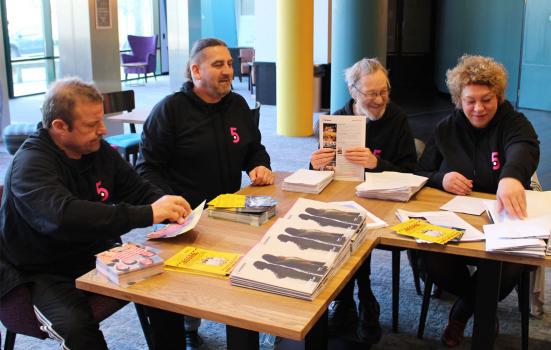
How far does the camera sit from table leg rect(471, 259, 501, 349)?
7.30ft

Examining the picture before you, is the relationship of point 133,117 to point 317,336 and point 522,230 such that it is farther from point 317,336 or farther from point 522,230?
point 522,230

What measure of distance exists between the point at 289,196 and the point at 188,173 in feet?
2.01

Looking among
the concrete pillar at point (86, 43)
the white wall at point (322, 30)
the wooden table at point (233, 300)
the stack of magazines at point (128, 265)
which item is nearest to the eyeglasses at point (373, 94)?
the wooden table at point (233, 300)

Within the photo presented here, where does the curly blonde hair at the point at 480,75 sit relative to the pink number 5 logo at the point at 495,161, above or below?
above

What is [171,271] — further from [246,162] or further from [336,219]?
[246,162]

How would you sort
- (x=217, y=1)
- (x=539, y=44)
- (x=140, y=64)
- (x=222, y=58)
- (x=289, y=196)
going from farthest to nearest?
(x=217, y=1) < (x=140, y=64) < (x=539, y=44) < (x=222, y=58) < (x=289, y=196)

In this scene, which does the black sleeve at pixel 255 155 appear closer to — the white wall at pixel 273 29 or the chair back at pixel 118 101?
the chair back at pixel 118 101

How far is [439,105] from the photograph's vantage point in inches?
486

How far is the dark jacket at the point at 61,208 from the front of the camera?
2.10 metres

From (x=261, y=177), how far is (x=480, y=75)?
1.11m

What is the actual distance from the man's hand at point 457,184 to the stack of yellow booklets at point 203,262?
1.23m

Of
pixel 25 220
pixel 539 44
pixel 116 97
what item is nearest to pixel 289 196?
pixel 25 220

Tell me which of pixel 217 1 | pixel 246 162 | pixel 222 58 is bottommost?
pixel 246 162

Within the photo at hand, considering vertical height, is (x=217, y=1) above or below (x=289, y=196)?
above
